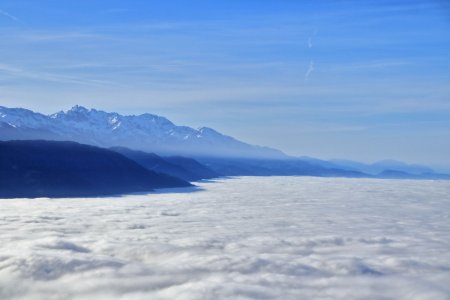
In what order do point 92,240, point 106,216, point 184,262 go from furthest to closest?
point 106,216 < point 92,240 < point 184,262

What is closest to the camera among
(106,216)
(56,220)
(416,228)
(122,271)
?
(122,271)

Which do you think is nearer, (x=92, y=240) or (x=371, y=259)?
(x=371, y=259)

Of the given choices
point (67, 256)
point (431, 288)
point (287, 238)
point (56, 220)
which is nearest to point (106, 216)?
point (56, 220)

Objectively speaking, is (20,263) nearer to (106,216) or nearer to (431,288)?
(431,288)

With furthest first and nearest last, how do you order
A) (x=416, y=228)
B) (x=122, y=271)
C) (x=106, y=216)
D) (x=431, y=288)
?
1. (x=106, y=216)
2. (x=416, y=228)
3. (x=122, y=271)
4. (x=431, y=288)

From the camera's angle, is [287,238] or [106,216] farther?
[106,216]

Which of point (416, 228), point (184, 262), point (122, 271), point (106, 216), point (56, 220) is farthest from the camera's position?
point (106, 216)

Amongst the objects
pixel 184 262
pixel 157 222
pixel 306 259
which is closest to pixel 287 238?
pixel 306 259

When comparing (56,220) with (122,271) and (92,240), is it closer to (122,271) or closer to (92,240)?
(92,240)

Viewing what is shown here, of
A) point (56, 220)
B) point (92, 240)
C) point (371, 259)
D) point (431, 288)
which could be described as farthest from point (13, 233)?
point (431, 288)
